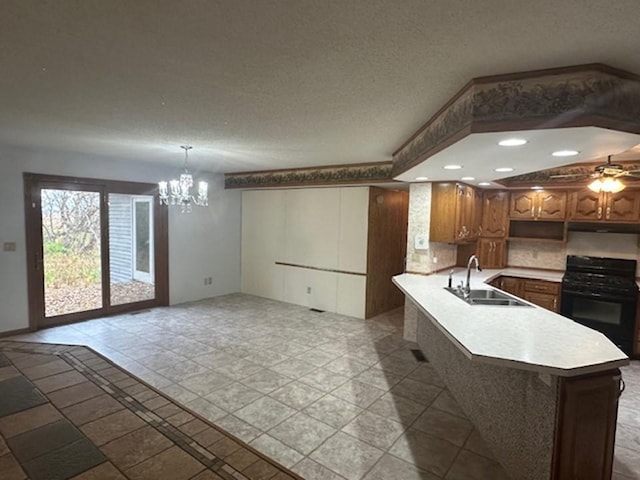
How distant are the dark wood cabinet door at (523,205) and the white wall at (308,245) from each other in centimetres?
223

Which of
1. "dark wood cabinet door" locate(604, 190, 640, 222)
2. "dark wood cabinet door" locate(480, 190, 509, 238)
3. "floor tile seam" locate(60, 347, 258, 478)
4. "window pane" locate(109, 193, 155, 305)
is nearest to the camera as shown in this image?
"floor tile seam" locate(60, 347, 258, 478)

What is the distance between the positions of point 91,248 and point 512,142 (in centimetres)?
566

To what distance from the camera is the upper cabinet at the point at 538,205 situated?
16.3 ft

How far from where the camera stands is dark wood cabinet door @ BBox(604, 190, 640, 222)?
4.42 meters

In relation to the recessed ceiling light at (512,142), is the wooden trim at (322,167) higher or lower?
higher

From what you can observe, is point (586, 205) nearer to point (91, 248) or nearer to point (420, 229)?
point (420, 229)

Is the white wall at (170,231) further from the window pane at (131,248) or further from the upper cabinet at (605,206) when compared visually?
the upper cabinet at (605,206)

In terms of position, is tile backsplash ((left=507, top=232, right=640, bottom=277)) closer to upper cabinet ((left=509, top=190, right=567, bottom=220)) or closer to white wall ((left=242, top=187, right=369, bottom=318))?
upper cabinet ((left=509, top=190, right=567, bottom=220))

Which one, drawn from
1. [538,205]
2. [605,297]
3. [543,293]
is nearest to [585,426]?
[605,297]

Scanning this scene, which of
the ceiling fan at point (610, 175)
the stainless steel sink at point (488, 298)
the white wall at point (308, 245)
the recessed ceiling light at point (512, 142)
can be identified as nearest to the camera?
the recessed ceiling light at point (512, 142)

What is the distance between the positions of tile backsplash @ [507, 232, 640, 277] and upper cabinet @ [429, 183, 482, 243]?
147 cm

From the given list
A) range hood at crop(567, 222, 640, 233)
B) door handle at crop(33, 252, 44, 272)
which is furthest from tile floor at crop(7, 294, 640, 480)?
range hood at crop(567, 222, 640, 233)

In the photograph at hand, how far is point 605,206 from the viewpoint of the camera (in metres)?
4.62

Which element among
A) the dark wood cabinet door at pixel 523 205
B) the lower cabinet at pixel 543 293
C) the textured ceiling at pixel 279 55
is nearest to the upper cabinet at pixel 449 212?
the dark wood cabinet door at pixel 523 205
